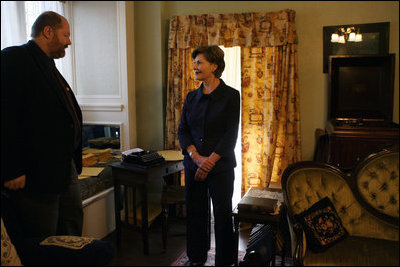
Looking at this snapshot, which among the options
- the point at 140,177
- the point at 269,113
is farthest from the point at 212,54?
the point at 269,113

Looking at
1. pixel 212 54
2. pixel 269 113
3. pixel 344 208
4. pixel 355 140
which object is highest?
pixel 212 54

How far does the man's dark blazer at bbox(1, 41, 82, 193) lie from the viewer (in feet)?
5.13

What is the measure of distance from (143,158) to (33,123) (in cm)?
101

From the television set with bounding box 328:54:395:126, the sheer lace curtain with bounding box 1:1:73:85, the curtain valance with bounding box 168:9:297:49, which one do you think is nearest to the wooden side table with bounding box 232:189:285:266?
→ the television set with bounding box 328:54:395:126

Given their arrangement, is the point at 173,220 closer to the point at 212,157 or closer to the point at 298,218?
the point at 212,157

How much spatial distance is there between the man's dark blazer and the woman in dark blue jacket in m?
0.77

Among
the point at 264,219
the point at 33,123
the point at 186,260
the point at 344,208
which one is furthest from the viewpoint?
the point at 186,260

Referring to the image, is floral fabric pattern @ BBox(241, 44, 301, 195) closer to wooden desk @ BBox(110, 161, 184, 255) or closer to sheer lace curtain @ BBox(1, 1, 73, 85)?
wooden desk @ BBox(110, 161, 184, 255)

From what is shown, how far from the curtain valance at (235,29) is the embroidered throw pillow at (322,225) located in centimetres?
165

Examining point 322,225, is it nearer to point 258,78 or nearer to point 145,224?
point 145,224

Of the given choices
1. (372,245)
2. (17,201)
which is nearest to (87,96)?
(17,201)

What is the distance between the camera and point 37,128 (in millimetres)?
1675

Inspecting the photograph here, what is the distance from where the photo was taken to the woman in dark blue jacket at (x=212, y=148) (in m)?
2.16

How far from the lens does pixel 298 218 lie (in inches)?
75.1
